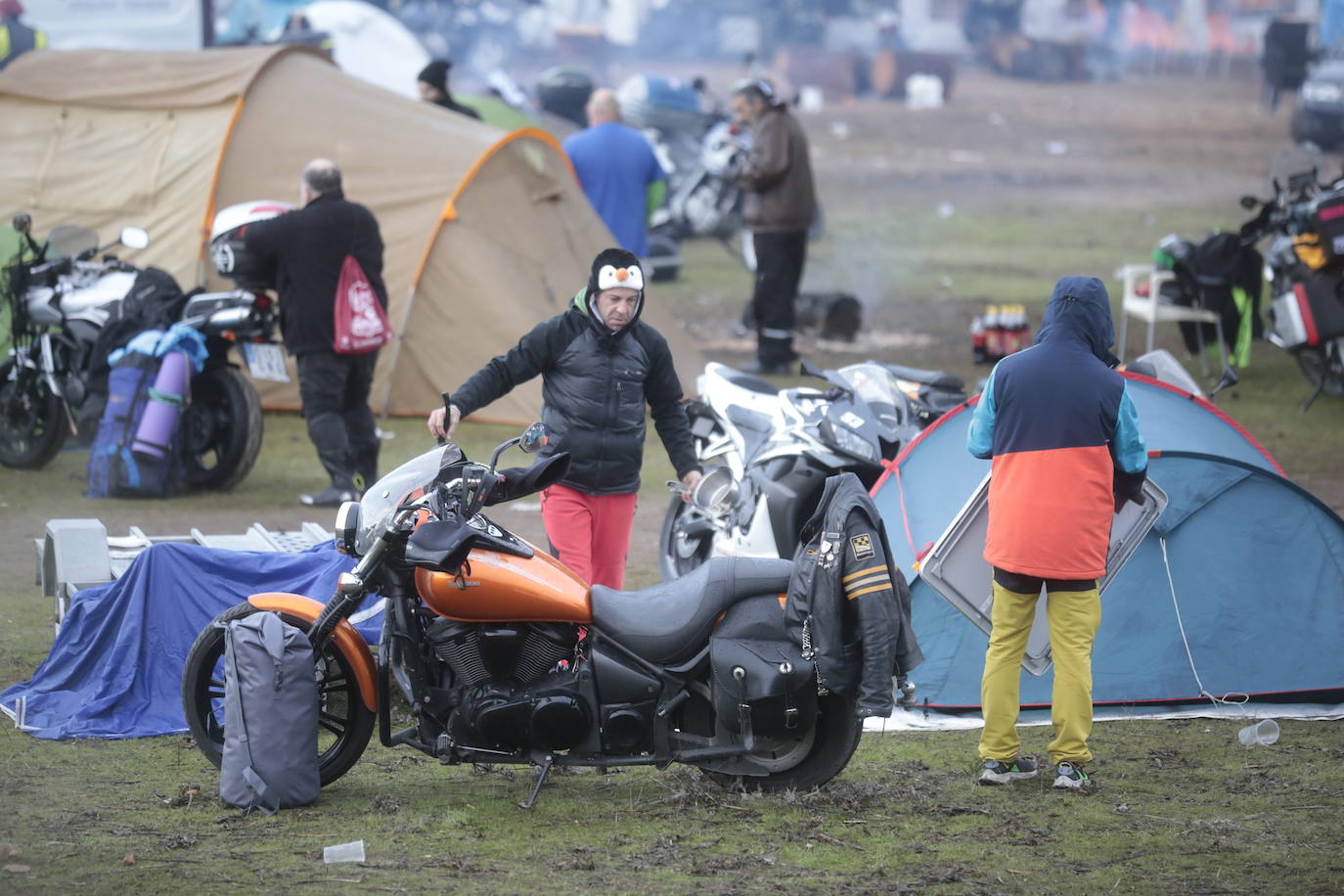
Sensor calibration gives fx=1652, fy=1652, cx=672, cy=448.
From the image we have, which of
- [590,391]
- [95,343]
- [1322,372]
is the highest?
[590,391]

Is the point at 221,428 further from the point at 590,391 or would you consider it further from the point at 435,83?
the point at 435,83

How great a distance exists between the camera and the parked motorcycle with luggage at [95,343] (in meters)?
9.62

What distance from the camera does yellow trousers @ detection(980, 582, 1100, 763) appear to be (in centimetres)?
557

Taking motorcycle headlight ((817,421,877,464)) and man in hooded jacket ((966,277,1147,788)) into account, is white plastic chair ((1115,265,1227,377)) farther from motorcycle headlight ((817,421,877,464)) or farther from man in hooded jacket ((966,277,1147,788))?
man in hooded jacket ((966,277,1147,788))

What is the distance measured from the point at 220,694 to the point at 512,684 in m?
0.98

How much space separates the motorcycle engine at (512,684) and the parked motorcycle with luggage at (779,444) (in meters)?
Result: 1.70

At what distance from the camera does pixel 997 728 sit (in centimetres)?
560

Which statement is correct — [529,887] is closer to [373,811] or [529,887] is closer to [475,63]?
[373,811]

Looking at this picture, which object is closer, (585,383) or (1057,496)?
(1057,496)

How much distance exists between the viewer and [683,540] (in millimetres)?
7973

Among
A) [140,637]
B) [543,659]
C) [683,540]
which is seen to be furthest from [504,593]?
[683,540]

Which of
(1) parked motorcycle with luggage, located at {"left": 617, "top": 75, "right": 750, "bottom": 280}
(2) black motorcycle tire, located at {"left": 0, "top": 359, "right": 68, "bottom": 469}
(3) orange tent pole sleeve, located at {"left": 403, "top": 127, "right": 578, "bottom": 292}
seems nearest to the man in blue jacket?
(3) orange tent pole sleeve, located at {"left": 403, "top": 127, "right": 578, "bottom": 292}

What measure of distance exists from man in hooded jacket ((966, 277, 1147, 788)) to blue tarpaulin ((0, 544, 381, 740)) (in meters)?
2.29

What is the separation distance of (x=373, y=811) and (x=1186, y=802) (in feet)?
8.62
